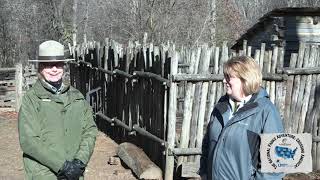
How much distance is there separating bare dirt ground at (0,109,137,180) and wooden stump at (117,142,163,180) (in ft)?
0.61

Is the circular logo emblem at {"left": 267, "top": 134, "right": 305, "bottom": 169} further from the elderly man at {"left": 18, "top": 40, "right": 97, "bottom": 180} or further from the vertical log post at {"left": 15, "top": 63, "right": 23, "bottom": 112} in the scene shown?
the vertical log post at {"left": 15, "top": 63, "right": 23, "bottom": 112}

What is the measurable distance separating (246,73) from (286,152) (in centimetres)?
54

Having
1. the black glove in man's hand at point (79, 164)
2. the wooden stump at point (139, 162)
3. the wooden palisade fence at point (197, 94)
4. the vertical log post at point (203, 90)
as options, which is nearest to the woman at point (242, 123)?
the black glove in man's hand at point (79, 164)

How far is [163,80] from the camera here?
8.40m

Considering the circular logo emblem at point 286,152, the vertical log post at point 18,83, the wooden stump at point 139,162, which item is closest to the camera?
the circular logo emblem at point 286,152

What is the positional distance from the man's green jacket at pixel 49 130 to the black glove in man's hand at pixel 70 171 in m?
0.04

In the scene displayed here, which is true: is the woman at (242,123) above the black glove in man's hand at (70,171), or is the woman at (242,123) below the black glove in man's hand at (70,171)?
above

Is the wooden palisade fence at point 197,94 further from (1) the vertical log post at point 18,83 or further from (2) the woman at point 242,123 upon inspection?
(1) the vertical log post at point 18,83

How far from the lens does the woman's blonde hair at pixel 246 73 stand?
3406 millimetres

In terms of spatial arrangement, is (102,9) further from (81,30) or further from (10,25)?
(10,25)

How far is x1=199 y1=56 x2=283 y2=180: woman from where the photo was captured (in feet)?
11.1

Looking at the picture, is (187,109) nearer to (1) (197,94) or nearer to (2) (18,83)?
(1) (197,94)

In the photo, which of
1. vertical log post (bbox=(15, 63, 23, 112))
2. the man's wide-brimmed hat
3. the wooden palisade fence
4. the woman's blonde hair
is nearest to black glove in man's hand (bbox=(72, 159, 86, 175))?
the man's wide-brimmed hat

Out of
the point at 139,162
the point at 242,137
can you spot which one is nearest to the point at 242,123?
the point at 242,137
